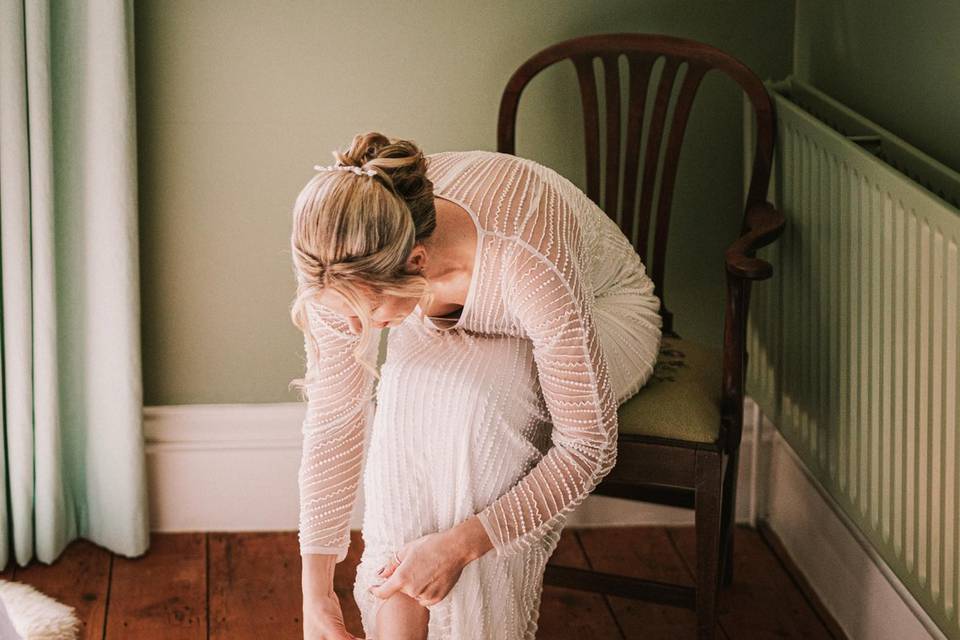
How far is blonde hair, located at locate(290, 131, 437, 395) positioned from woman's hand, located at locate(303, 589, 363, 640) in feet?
1.35

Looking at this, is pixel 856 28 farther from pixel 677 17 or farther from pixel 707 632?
pixel 707 632

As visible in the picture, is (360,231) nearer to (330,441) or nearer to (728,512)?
(330,441)

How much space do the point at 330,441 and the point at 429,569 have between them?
0.27 metres

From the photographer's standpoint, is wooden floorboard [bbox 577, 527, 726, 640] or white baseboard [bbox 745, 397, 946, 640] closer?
white baseboard [bbox 745, 397, 946, 640]

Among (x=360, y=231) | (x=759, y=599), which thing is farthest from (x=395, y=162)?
(x=759, y=599)

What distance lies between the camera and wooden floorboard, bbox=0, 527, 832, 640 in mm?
2037

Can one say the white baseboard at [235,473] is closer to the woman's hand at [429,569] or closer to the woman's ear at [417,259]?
the woman's hand at [429,569]

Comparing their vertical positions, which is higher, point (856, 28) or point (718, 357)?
point (856, 28)

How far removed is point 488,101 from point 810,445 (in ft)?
2.75

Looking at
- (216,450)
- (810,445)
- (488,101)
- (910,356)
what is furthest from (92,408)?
(910,356)

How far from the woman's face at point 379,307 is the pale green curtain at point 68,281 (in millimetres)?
832

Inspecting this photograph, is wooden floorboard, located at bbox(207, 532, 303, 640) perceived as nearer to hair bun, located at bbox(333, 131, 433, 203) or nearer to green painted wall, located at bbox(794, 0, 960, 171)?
hair bun, located at bbox(333, 131, 433, 203)

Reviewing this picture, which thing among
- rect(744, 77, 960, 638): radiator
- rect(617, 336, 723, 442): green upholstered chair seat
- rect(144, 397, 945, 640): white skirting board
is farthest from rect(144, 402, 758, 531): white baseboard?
rect(617, 336, 723, 442): green upholstered chair seat

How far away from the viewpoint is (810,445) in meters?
2.01
